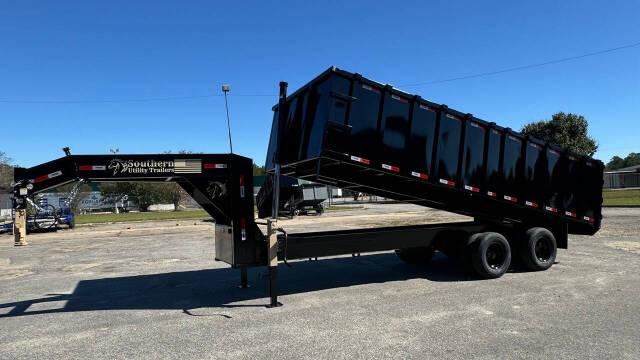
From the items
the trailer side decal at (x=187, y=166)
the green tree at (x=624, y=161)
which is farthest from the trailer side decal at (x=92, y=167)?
the green tree at (x=624, y=161)

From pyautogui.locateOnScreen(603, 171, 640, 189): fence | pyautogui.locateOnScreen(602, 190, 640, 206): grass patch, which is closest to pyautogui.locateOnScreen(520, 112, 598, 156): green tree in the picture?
pyautogui.locateOnScreen(602, 190, 640, 206): grass patch

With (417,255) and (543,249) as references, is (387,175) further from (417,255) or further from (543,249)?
(543,249)

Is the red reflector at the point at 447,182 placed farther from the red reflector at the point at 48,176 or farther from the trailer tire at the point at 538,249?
the red reflector at the point at 48,176

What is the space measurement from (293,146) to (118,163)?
2.88 meters

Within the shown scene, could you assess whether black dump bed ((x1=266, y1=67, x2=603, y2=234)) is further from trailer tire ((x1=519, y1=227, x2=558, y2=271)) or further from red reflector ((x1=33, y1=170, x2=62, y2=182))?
red reflector ((x1=33, y1=170, x2=62, y2=182))

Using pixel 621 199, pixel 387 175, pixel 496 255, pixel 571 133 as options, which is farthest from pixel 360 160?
pixel 571 133

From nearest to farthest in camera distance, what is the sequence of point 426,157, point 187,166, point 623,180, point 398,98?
point 187,166
point 398,98
point 426,157
point 623,180

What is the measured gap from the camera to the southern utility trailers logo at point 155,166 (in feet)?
20.3

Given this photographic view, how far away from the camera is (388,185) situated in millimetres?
8031

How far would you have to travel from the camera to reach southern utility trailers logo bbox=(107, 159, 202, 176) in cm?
619

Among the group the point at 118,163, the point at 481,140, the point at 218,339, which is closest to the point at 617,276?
the point at 481,140

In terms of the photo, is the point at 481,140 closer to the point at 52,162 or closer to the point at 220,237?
the point at 220,237

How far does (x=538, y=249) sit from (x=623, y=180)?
7916 cm

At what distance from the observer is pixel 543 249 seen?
898 cm
